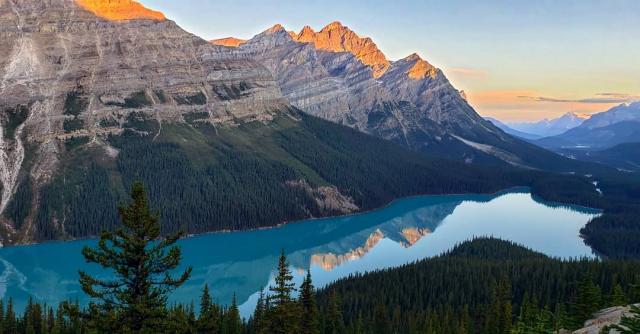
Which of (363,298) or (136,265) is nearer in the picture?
(136,265)

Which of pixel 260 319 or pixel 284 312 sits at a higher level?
pixel 284 312

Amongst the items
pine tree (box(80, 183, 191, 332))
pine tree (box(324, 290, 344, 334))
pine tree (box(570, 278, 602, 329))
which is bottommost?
pine tree (box(324, 290, 344, 334))

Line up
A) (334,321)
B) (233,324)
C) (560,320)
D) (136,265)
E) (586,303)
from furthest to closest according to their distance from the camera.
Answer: (334,321)
(233,324)
(586,303)
(560,320)
(136,265)

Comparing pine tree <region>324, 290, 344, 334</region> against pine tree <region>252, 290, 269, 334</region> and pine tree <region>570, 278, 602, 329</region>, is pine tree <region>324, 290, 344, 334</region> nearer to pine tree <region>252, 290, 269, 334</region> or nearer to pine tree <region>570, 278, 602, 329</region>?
pine tree <region>252, 290, 269, 334</region>

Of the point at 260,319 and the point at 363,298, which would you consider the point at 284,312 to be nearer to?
the point at 260,319

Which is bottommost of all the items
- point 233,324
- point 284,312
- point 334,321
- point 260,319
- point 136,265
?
point 334,321

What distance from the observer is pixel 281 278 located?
3472cm

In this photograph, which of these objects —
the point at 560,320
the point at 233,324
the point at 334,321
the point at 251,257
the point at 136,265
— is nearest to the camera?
the point at 136,265

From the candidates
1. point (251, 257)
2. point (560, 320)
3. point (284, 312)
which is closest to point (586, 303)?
point (560, 320)

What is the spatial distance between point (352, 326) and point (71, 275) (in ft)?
286

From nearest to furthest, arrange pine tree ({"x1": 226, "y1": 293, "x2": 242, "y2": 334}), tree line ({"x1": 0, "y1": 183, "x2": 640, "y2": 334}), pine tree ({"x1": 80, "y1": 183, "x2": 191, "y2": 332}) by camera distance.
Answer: pine tree ({"x1": 80, "y1": 183, "x2": 191, "y2": 332}) < tree line ({"x1": 0, "y1": 183, "x2": 640, "y2": 334}) < pine tree ({"x1": 226, "y1": 293, "x2": 242, "y2": 334})

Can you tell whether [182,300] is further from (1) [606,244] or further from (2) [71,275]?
(1) [606,244]

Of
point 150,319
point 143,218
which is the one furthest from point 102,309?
point 143,218

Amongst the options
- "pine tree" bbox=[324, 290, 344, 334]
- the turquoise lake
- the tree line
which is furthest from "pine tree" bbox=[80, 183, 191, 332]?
the turquoise lake
